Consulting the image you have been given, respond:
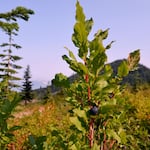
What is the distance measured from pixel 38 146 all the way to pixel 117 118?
0.46m

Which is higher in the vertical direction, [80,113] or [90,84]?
[90,84]

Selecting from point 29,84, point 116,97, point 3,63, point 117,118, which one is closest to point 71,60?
point 116,97

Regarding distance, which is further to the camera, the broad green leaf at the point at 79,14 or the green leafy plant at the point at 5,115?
the green leafy plant at the point at 5,115

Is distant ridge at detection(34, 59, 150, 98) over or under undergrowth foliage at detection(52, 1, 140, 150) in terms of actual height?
over

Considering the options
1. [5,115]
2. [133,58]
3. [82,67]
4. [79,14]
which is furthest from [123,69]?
[5,115]

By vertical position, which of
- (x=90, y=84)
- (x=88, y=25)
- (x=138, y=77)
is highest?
(x=138, y=77)

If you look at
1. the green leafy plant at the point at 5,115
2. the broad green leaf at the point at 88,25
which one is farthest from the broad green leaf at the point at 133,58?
the green leafy plant at the point at 5,115

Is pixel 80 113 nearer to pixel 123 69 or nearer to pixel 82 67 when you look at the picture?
pixel 82 67

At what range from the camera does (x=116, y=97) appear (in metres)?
1.73

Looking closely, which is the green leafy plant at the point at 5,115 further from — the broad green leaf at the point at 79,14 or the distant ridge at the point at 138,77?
the distant ridge at the point at 138,77

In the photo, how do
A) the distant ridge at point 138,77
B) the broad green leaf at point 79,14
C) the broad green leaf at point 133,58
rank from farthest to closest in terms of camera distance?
the distant ridge at point 138,77, the broad green leaf at point 133,58, the broad green leaf at point 79,14

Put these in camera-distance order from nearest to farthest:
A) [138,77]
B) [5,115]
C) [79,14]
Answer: [79,14], [5,115], [138,77]

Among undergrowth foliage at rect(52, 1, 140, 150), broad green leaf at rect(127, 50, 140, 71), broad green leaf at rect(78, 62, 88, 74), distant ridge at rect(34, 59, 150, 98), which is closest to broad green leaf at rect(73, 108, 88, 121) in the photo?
undergrowth foliage at rect(52, 1, 140, 150)

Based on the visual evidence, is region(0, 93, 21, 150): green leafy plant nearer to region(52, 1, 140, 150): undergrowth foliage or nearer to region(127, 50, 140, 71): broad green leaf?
region(52, 1, 140, 150): undergrowth foliage
